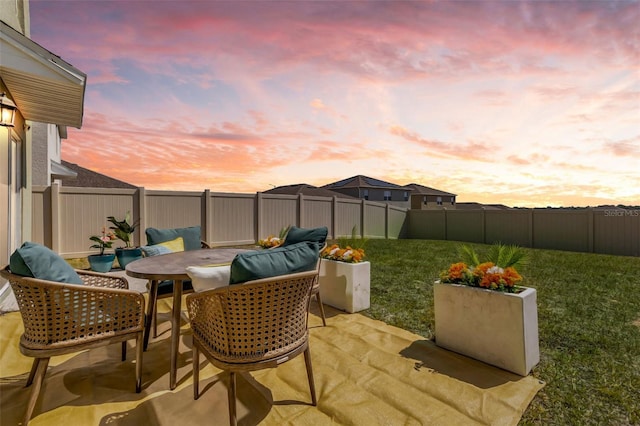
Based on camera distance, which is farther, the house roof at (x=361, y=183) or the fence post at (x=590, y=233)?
the house roof at (x=361, y=183)

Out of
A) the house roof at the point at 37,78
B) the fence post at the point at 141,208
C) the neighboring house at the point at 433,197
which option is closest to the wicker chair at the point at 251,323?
the house roof at the point at 37,78

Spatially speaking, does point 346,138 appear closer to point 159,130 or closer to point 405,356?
point 159,130

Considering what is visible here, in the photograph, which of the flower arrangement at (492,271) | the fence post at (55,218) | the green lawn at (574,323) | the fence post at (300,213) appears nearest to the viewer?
the green lawn at (574,323)

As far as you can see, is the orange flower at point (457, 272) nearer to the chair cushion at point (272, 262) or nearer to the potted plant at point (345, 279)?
the potted plant at point (345, 279)

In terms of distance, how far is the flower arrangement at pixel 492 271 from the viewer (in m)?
2.38

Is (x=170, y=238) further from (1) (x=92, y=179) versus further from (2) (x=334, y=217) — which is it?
(1) (x=92, y=179)

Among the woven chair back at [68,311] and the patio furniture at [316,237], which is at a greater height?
the patio furniture at [316,237]

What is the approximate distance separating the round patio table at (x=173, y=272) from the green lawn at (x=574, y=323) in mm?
1965

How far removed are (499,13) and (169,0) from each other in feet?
15.6

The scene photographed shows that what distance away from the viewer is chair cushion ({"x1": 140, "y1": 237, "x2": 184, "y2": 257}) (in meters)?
3.43

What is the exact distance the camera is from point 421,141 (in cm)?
877

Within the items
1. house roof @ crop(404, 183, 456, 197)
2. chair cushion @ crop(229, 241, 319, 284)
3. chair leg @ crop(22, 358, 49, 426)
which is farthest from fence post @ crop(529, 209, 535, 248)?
house roof @ crop(404, 183, 456, 197)

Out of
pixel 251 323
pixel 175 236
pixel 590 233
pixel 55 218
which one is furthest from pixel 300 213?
pixel 590 233

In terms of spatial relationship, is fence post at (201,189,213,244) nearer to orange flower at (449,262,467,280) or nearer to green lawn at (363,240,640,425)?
green lawn at (363,240,640,425)
